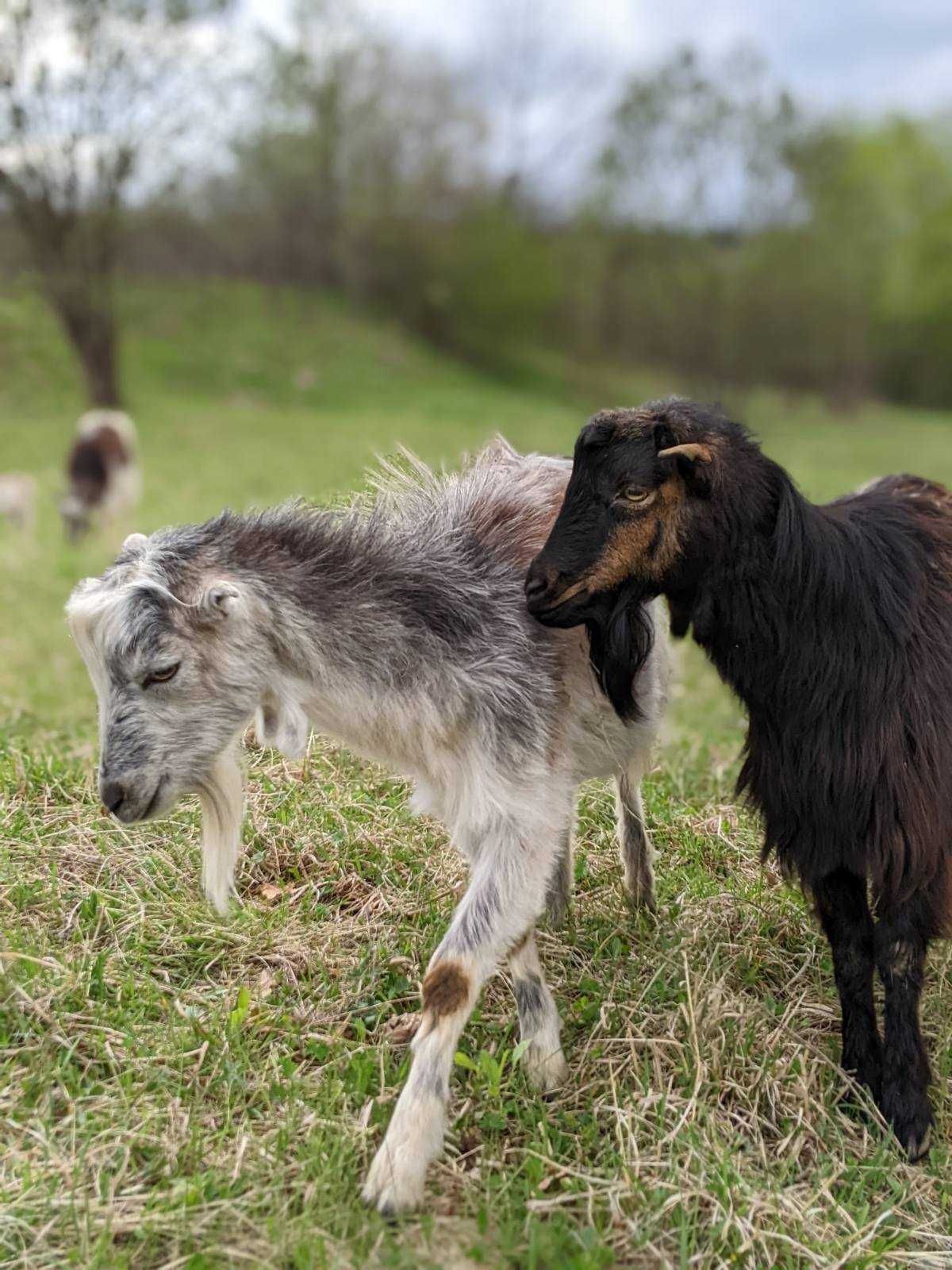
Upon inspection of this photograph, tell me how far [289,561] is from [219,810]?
0.71 meters

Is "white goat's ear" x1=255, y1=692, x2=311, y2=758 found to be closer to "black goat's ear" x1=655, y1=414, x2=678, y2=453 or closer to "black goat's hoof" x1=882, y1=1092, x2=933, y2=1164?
"black goat's ear" x1=655, y1=414, x2=678, y2=453

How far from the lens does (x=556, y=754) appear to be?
3047mm

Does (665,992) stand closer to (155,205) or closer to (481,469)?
(481,469)

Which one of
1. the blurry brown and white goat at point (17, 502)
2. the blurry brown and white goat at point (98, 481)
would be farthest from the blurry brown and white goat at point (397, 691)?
the blurry brown and white goat at point (17, 502)

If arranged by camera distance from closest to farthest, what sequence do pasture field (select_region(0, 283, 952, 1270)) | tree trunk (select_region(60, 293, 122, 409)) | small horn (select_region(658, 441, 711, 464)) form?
pasture field (select_region(0, 283, 952, 1270)) < small horn (select_region(658, 441, 711, 464)) < tree trunk (select_region(60, 293, 122, 409))

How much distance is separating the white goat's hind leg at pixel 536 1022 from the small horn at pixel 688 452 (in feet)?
4.20

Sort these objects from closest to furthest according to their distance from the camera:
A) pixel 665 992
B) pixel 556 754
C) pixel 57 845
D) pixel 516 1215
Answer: pixel 516 1215, pixel 556 754, pixel 665 992, pixel 57 845

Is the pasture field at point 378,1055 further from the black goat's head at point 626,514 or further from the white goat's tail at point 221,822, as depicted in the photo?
the black goat's head at point 626,514

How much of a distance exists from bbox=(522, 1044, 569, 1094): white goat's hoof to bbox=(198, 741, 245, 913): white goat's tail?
95 cm

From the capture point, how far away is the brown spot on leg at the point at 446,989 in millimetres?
2705

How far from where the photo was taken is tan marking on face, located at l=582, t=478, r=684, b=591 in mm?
2717

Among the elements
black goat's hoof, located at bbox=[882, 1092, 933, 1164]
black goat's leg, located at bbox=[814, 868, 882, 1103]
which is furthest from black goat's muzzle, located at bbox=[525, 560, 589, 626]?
black goat's hoof, located at bbox=[882, 1092, 933, 1164]

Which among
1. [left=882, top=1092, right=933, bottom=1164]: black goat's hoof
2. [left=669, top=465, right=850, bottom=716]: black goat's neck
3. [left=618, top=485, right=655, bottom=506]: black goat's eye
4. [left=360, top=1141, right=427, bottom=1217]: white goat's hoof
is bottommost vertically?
[left=882, top=1092, right=933, bottom=1164]: black goat's hoof

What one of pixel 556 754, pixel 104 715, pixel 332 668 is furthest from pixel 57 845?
pixel 556 754
